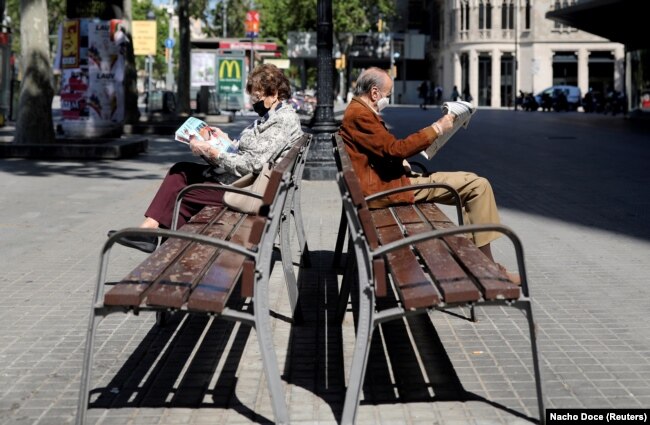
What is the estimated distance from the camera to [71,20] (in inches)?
927

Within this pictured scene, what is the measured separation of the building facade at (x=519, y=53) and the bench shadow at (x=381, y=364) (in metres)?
77.4

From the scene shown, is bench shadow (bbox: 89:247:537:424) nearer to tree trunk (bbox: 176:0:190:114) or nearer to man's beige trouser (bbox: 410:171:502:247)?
man's beige trouser (bbox: 410:171:502:247)

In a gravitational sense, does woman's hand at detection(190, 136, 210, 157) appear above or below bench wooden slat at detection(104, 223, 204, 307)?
above

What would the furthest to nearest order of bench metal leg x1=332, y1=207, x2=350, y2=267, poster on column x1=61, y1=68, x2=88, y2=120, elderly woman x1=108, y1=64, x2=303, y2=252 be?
1. poster on column x1=61, y1=68, x2=88, y2=120
2. bench metal leg x1=332, y1=207, x2=350, y2=267
3. elderly woman x1=108, y1=64, x2=303, y2=252

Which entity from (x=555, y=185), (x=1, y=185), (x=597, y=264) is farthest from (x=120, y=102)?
(x=597, y=264)

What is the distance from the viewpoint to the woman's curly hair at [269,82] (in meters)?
6.83

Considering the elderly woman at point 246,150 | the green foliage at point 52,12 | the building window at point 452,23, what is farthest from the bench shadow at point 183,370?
the building window at point 452,23

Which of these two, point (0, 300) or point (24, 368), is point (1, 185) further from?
point (24, 368)

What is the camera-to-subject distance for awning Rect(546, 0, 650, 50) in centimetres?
3278

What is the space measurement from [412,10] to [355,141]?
347ft

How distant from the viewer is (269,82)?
683cm

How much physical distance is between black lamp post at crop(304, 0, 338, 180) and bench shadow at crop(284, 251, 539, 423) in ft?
27.6

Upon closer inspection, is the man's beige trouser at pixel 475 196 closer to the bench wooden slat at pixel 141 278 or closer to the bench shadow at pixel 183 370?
the bench shadow at pixel 183 370

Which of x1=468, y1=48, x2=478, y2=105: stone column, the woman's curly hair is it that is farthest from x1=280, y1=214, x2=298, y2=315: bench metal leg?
x1=468, y1=48, x2=478, y2=105: stone column
